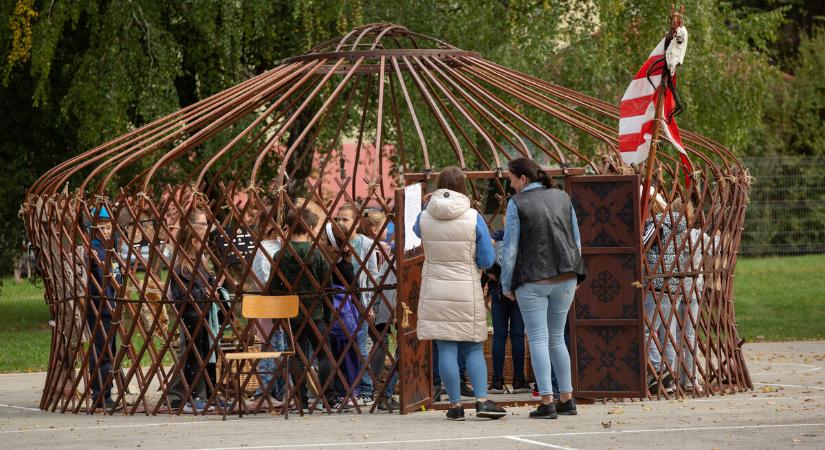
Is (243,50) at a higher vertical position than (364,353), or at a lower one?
higher

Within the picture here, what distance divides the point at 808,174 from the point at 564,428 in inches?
620

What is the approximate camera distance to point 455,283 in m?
6.95

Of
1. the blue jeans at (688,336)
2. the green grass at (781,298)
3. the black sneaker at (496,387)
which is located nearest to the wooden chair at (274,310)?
the black sneaker at (496,387)

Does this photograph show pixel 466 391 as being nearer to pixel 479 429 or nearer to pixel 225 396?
pixel 225 396

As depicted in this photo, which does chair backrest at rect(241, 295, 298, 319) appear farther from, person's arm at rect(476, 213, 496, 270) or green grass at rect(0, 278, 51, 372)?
green grass at rect(0, 278, 51, 372)

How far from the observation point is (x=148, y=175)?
7859 mm

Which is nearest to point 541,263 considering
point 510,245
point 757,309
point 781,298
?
point 510,245

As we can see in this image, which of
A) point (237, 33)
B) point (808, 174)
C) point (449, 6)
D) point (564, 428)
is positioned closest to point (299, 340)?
point (564, 428)

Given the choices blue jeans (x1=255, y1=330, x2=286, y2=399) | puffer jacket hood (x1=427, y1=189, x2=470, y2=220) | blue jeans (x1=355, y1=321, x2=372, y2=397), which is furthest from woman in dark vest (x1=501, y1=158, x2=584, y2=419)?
blue jeans (x1=255, y1=330, x2=286, y2=399)

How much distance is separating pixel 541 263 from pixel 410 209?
0.98 meters

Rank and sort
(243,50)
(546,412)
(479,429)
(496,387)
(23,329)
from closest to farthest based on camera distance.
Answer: (479,429) → (546,412) → (496,387) → (243,50) → (23,329)

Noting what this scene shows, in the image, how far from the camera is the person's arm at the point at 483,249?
22.9ft

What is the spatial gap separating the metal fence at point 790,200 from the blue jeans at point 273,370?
1396cm

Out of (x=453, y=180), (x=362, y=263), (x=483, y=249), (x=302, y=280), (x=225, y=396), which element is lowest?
(x=225, y=396)
